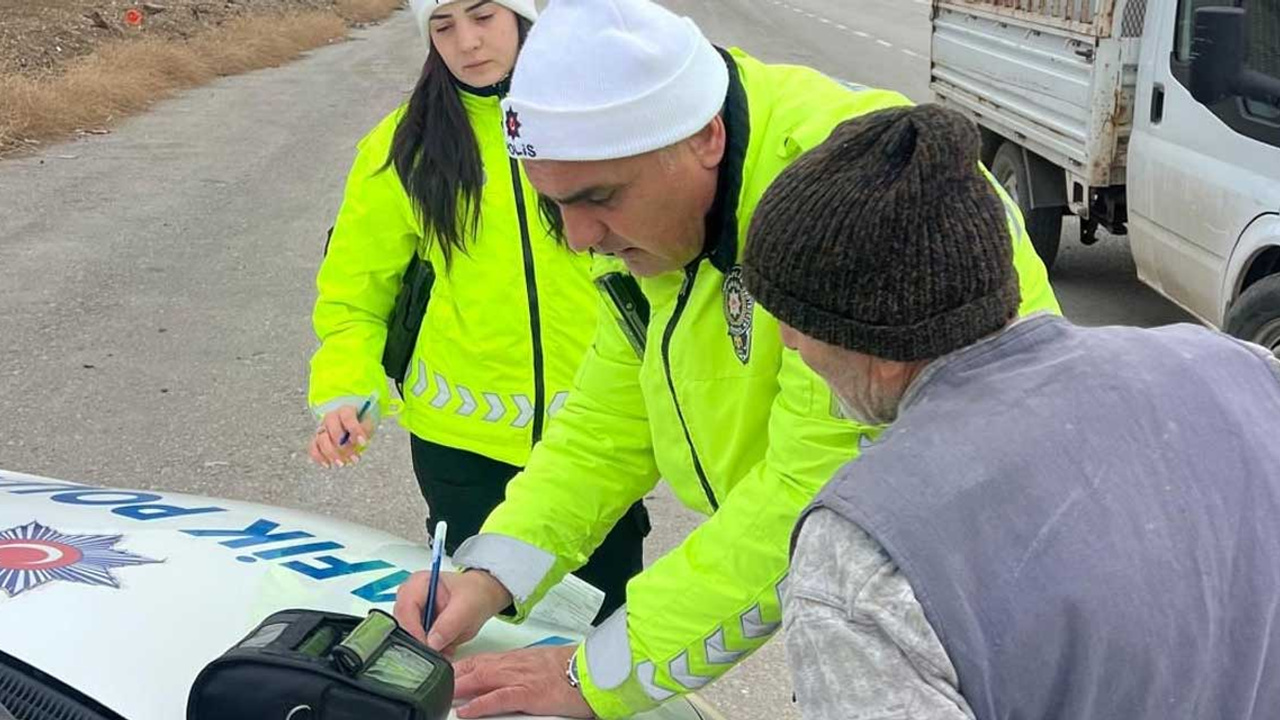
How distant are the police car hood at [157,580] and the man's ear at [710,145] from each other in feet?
2.64

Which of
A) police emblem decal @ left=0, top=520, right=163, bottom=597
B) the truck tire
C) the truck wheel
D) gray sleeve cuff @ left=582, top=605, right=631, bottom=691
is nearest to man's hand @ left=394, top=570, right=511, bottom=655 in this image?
gray sleeve cuff @ left=582, top=605, right=631, bottom=691

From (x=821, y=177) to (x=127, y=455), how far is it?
170 inches

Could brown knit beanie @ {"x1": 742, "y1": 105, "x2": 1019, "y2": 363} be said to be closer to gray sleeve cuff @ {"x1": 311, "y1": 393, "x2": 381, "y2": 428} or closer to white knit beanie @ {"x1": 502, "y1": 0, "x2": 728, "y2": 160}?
white knit beanie @ {"x1": 502, "y1": 0, "x2": 728, "y2": 160}

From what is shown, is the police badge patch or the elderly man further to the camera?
the police badge patch

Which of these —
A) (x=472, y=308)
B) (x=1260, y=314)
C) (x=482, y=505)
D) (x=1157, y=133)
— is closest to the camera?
(x=472, y=308)

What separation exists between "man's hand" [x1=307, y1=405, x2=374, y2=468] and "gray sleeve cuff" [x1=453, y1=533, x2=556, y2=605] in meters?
0.62

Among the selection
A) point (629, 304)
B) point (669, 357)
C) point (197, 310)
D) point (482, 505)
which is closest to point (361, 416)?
→ point (482, 505)

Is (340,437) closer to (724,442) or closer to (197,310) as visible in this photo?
(724,442)

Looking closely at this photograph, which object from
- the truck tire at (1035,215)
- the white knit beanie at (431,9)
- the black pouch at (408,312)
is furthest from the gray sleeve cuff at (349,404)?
→ the truck tire at (1035,215)

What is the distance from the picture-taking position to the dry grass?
12031 mm

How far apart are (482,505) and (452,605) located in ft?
2.87

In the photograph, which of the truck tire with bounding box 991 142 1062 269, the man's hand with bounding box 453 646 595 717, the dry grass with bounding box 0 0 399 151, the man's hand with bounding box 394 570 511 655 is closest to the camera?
the man's hand with bounding box 453 646 595 717

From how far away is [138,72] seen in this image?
48.9ft

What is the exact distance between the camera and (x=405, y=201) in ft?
8.12
